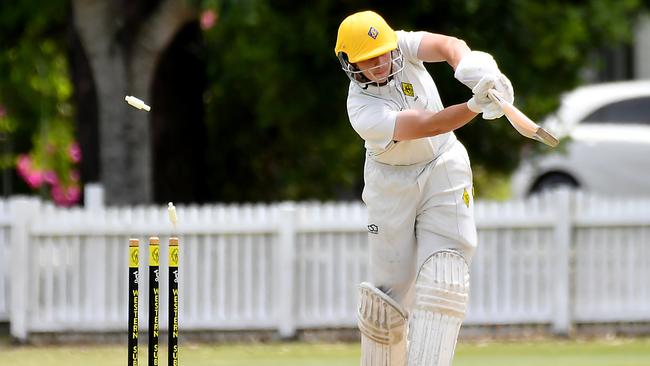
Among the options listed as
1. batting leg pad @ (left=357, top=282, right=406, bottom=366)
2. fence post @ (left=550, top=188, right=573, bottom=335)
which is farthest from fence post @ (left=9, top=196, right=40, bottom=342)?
batting leg pad @ (left=357, top=282, right=406, bottom=366)

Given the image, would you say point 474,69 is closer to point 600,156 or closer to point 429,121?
point 429,121

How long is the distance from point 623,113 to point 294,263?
6.91m

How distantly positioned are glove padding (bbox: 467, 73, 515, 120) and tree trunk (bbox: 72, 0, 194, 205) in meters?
6.96

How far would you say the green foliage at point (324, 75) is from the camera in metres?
13.6

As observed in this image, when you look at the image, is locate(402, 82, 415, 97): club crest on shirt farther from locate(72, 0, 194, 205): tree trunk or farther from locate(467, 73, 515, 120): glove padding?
locate(72, 0, 194, 205): tree trunk

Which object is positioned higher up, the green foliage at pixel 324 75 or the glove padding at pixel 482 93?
the green foliage at pixel 324 75

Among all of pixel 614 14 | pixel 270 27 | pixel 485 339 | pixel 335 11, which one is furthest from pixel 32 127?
pixel 485 339

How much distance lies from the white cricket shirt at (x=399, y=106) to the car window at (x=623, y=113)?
10370mm

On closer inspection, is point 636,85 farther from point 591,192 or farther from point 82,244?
point 82,244

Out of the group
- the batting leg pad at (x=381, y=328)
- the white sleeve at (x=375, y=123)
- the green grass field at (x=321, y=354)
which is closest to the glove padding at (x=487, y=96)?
the white sleeve at (x=375, y=123)

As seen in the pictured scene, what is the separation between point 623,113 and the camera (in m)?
17.0

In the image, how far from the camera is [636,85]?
58.5ft

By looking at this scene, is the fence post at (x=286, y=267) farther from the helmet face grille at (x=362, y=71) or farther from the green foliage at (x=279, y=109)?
the helmet face grille at (x=362, y=71)

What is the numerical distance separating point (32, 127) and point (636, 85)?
7193 mm
